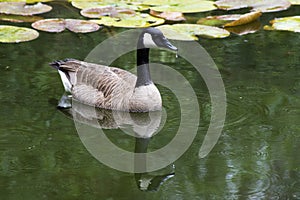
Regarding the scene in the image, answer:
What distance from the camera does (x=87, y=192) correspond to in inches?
251

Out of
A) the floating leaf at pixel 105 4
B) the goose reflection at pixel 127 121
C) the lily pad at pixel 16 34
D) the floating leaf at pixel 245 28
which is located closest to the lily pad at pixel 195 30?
the floating leaf at pixel 245 28

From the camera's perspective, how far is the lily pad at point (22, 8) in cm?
1184

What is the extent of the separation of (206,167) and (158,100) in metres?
1.62

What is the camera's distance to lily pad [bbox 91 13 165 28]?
11156mm

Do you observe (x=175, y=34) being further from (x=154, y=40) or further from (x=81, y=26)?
(x=154, y=40)

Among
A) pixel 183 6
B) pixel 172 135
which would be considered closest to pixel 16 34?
pixel 183 6

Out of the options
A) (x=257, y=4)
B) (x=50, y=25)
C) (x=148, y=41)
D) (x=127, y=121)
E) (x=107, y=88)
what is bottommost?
(x=127, y=121)

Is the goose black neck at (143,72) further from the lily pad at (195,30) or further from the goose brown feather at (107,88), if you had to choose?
the lily pad at (195,30)

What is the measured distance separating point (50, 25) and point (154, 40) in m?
3.15

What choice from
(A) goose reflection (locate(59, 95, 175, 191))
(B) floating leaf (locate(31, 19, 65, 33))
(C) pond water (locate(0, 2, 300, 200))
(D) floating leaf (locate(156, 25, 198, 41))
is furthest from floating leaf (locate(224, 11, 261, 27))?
(A) goose reflection (locate(59, 95, 175, 191))

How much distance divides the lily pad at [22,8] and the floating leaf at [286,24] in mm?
3738

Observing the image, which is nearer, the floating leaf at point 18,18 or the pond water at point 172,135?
the pond water at point 172,135

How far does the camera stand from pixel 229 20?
11578mm

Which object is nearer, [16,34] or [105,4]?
[16,34]
